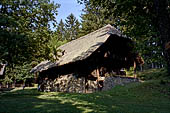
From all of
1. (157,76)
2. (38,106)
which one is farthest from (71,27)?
(38,106)

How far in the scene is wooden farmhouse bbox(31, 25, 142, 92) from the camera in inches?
738

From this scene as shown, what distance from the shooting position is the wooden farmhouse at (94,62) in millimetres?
18734

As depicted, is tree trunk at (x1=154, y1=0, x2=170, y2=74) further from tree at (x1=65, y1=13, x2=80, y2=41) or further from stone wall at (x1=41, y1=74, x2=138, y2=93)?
tree at (x1=65, y1=13, x2=80, y2=41)

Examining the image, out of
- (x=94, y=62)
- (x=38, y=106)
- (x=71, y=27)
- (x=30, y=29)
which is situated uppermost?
(x=71, y=27)

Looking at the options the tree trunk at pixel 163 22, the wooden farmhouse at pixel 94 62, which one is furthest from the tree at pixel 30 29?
the tree trunk at pixel 163 22

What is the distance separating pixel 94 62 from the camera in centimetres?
1934

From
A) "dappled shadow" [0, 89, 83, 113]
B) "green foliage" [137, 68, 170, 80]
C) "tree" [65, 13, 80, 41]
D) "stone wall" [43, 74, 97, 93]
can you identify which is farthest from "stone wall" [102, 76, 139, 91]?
"tree" [65, 13, 80, 41]

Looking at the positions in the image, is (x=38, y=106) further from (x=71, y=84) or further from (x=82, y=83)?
(x=71, y=84)

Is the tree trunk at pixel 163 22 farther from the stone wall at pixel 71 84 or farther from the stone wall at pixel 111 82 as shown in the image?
the stone wall at pixel 71 84

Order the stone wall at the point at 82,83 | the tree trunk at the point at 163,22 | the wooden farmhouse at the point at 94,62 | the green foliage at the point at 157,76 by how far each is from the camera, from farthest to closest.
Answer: the green foliage at the point at 157,76
the wooden farmhouse at the point at 94,62
the stone wall at the point at 82,83
the tree trunk at the point at 163,22

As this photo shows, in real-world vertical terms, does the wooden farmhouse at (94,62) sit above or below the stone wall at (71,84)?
above

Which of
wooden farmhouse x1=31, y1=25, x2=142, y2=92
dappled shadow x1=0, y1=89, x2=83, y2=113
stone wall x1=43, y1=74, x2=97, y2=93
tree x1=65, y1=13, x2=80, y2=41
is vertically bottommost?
dappled shadow x1=0, y1=89, x2=83, y2=113

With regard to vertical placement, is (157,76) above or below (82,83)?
above

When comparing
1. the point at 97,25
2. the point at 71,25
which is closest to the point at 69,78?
the point at 97,25
